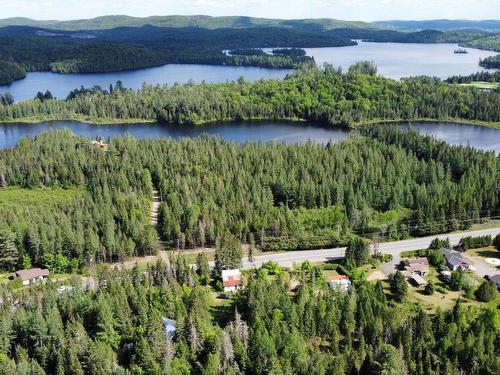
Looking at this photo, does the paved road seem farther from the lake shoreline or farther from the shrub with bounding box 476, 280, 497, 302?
the lake shoreline

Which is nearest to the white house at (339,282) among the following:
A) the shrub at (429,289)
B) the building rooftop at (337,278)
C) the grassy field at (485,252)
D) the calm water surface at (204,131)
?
the building rooftop at (337,278)

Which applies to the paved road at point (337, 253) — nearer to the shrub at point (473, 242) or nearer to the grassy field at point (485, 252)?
the shrub at point (473, 242)

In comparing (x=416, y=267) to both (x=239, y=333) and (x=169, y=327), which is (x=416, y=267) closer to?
(x=239, y=333)

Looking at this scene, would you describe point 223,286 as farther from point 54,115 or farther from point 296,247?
point 54,115

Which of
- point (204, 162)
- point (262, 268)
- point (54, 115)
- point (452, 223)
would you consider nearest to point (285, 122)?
point (204, 162)

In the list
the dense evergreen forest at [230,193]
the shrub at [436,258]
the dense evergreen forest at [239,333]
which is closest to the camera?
the dense evergreen forest at [239,333]

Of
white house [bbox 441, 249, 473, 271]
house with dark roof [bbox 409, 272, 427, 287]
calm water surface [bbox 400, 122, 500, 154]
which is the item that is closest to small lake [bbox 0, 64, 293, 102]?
calm water surface [bbox 400, 122, 500, 154]
